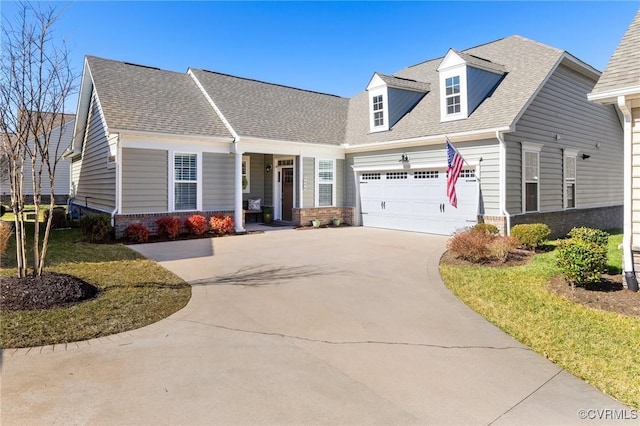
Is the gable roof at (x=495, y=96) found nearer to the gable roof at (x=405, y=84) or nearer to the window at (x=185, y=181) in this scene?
the gable roof at (x=405, y=84)

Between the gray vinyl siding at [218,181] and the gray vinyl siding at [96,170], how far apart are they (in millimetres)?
2881

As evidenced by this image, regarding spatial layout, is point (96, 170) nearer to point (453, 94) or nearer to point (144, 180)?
point (144, 180)

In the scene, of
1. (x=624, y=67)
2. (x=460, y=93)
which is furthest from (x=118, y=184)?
(x=624, y=67)

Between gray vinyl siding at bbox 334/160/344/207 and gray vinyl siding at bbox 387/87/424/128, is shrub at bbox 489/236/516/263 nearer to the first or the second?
gray vinyl siding at bbox 387/87/424/128

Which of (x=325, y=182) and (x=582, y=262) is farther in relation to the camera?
(x=325, y=182)

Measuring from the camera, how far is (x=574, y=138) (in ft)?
48.6

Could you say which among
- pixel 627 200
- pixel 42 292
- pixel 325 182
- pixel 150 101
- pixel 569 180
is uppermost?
pixel 150 101

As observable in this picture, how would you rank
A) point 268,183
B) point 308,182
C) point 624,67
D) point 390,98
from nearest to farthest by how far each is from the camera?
point 624,67, point 390,98, point 308,182, point 268,183

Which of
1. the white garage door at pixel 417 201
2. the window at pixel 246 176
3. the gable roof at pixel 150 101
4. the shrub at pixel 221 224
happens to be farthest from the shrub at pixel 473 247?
the window at pixel 246 176

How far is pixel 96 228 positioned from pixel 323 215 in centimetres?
845

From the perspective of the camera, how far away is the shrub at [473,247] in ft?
29.7

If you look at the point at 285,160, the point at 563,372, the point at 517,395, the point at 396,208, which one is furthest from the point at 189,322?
the point at 285,160

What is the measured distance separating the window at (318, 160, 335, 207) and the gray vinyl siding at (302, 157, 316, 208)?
0.34 m

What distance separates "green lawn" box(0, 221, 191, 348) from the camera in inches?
181
